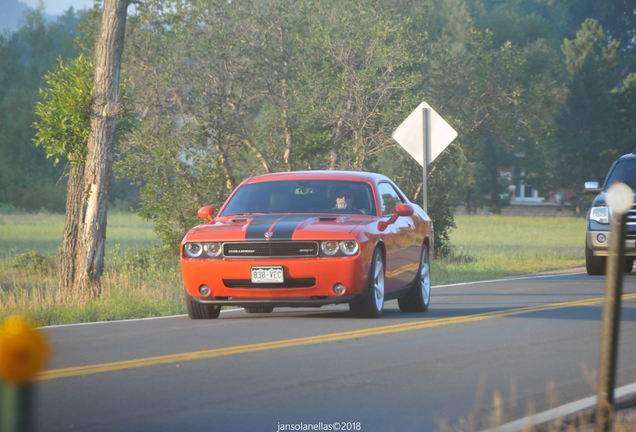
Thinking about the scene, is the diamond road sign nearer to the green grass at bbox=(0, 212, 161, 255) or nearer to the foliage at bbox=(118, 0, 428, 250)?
the foliage at bbox=(118, 0, 428, 250)

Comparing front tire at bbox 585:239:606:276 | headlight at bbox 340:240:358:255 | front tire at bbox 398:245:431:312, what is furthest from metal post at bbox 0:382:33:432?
front tire at bbox 585:239:606:276

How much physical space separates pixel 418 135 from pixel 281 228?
7.90 metres

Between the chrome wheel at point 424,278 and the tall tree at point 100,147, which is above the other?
the tall tree at point 100,147

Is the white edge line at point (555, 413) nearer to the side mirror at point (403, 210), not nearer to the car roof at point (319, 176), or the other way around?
the side mirror at point (403, 210)

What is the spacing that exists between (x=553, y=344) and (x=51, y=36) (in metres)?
71.8

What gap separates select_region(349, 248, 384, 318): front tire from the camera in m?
9.99

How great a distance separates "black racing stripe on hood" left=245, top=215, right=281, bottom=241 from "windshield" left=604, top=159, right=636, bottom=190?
30.5 ft

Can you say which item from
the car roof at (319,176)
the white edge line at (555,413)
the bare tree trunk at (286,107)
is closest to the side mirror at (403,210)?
the car roof at (319,176)

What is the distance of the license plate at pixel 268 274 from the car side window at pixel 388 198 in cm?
188

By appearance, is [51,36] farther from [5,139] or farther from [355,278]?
[355,278]

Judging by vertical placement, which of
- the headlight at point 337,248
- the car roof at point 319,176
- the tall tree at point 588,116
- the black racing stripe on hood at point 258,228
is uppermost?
the tall tree at point 588,116

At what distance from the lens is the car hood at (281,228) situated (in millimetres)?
9742

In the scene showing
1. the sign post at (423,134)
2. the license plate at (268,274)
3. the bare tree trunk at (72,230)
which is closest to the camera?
the license plate at (268,274)

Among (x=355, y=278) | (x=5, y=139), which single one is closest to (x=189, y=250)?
(x=355, y=278)
